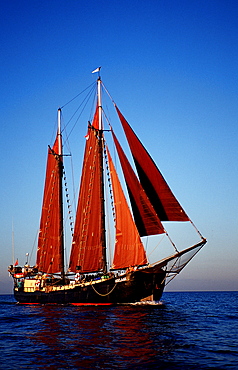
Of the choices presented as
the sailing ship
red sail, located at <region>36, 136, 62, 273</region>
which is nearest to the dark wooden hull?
the sailing ship

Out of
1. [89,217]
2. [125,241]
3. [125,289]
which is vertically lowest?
[125,289]

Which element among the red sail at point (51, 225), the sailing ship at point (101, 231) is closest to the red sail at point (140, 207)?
the sailing ship at point (101, 231)

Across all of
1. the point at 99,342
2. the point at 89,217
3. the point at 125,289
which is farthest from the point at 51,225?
the point at 99,342

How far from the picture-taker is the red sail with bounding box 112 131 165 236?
42.7 m

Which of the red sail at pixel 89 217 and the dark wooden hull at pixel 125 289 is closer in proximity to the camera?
the dark wooden hull at pixel 125 289

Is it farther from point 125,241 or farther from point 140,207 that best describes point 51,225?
point 140,207

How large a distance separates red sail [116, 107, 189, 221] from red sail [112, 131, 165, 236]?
0.77m

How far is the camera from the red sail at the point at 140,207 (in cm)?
4269

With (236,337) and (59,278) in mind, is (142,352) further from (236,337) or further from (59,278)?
(59,278)

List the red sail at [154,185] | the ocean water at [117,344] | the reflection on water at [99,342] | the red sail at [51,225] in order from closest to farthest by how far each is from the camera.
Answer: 1. the ocean water at [117,344]
2. the reflection on water at [99,342]
3. the red sail at [154,185]
4. the red sail at [51,225]

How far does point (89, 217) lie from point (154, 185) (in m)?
11.7

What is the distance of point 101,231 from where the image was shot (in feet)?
165

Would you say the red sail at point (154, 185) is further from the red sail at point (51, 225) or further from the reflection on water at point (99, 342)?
the red sail at point (51, 225)

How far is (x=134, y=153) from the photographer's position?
4569 centimetres
